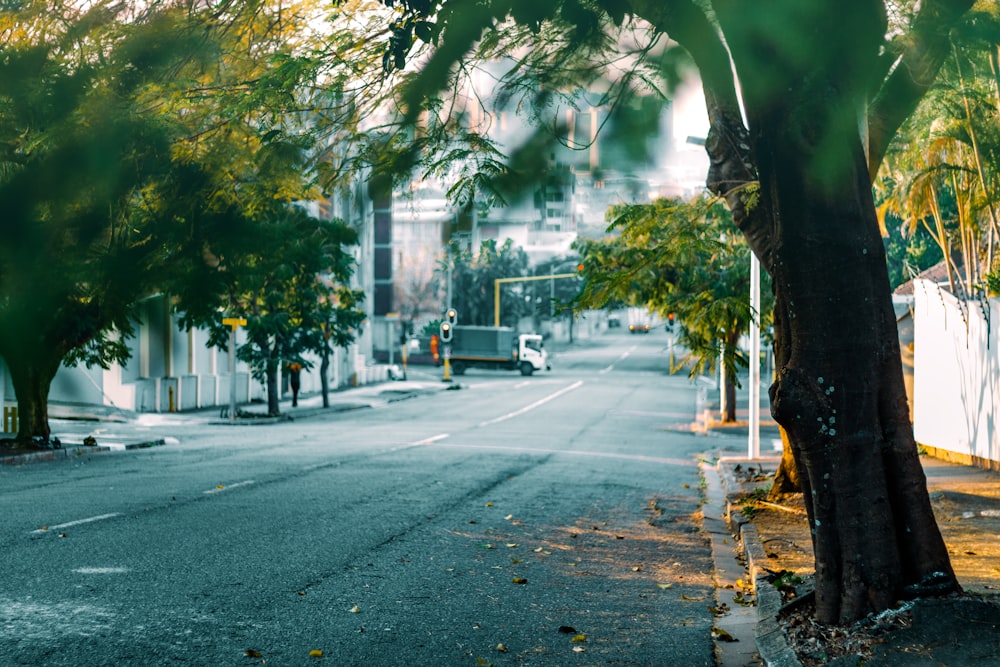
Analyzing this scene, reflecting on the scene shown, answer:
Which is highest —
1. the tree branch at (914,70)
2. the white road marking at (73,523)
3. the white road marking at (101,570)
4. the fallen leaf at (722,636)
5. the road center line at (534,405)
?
the tree branch at (914,70)

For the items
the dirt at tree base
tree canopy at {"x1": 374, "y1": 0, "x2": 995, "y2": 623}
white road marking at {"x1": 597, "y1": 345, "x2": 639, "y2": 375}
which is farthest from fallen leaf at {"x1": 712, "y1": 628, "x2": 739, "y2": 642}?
white road marking at {"x1": 597, "y1": 345, "x2": 639, "y2": 375}

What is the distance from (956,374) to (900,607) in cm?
1233

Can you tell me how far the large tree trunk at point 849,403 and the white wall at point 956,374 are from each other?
32.4 ft

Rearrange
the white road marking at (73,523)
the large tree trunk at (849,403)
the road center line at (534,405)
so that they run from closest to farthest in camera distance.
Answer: the large tree trunk at (849,403) → the white road marking at (73,523) → the road center line at (534,405)

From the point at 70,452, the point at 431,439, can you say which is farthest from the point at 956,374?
the point at 70,452

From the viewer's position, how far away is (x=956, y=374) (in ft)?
57.5

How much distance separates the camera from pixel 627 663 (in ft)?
21.8

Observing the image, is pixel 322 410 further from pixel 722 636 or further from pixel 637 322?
pixel 637 322

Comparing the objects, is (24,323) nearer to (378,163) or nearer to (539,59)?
(378,163)

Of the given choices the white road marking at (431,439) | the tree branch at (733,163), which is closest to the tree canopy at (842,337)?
the tree branch at (733,163)

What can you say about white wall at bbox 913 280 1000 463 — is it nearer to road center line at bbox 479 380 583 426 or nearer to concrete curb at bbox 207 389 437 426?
road center line at bbox 479 380 583 426

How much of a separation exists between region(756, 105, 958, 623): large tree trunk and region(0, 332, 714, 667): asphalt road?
113 cm

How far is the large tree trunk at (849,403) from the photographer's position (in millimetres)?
6398

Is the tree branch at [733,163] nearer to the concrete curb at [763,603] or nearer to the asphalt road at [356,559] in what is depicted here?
the concrete curb at [763,603]
